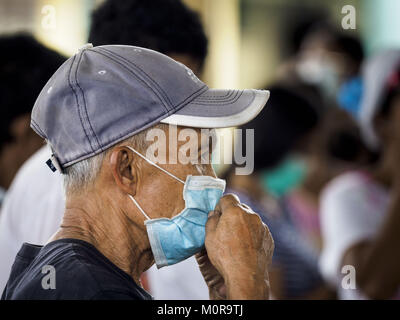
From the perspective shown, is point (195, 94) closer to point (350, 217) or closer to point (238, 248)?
point (238, 248)

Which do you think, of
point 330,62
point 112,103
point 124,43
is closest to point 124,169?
point 112,103

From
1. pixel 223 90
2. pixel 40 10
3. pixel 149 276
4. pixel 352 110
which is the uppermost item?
pixel 40 10

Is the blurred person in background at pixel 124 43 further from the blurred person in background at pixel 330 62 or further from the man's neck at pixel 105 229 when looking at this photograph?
the blurred person in background at pixel 330 62

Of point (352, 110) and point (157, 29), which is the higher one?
point (157, 29)

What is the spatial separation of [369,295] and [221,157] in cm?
125

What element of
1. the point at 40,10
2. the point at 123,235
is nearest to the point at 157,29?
the point at 40,10

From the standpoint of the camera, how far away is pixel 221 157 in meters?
2.41

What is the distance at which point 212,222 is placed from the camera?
170 centimetres

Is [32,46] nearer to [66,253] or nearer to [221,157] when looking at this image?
A: [221,157]

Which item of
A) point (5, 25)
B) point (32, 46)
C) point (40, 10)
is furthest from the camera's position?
point (32, 46)

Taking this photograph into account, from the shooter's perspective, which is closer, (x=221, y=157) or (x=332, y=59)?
(x=221, y=157)

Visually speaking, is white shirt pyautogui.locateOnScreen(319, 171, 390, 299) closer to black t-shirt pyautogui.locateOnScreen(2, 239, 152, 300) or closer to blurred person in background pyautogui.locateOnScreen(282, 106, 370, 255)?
blurred person in background pyautogui.locateOnScreen(282, 106, 370, 255)

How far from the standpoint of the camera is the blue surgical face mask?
1696mm

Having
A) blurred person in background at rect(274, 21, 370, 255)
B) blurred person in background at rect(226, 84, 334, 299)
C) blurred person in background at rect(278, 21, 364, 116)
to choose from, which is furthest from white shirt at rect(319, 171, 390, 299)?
blurred person in background at rect(278, 21, 364, 116)
